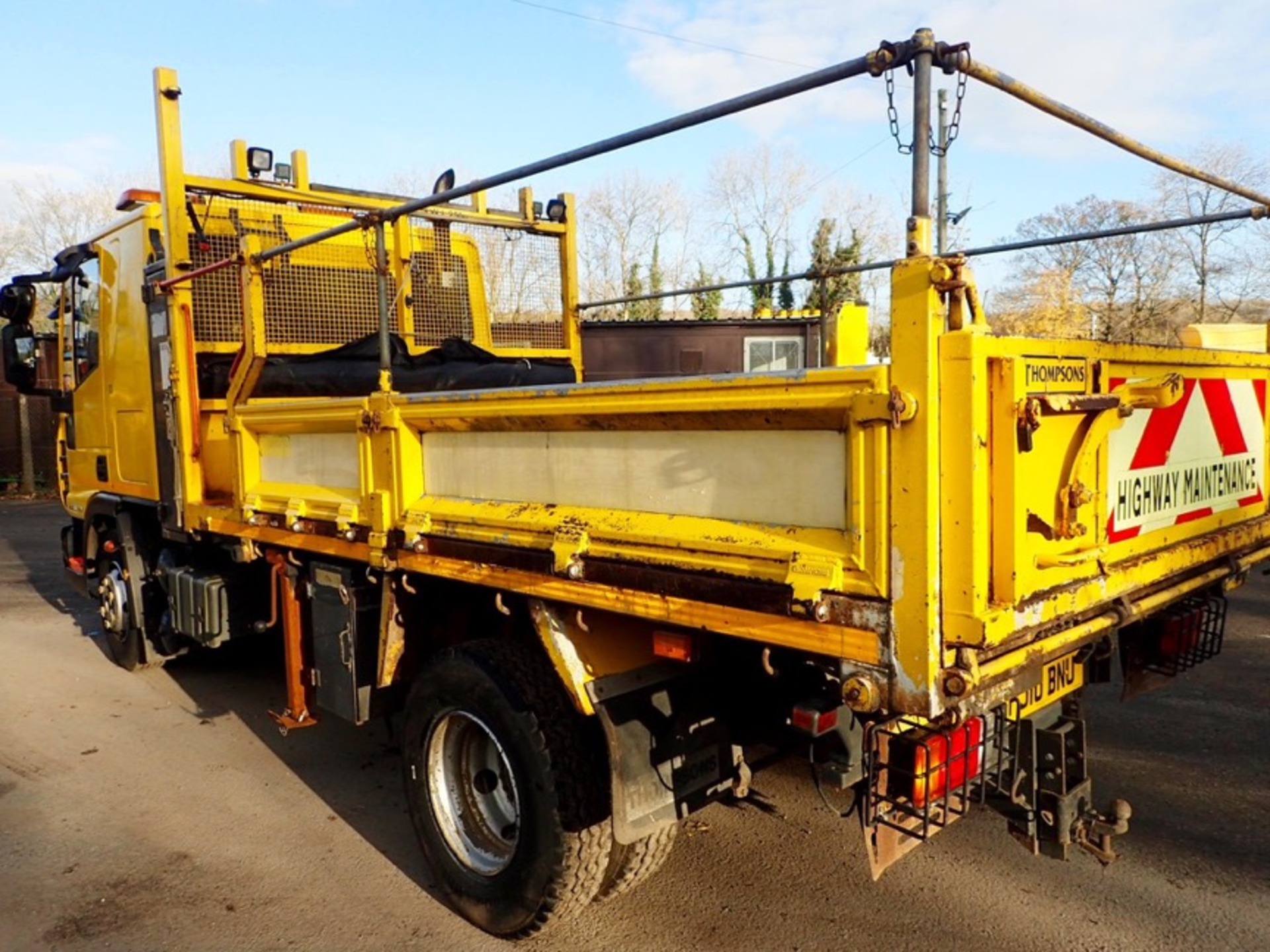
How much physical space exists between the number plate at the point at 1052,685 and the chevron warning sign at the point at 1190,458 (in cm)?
40

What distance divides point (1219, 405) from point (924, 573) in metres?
1.91

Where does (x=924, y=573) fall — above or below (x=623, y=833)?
above

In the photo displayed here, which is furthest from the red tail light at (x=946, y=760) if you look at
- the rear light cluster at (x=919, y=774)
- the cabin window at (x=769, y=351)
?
the cabin window at (x=769, y=351)

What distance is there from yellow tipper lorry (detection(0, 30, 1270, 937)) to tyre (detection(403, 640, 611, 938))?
12mm

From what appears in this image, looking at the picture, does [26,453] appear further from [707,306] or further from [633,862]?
[633,862]

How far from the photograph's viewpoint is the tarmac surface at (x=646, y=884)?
3.15 meters

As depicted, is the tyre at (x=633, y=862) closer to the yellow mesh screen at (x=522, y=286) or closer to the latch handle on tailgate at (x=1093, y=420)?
the latch handle on tailgate at (x=1093, y=420)

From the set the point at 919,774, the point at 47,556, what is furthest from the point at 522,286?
the point at 47,556

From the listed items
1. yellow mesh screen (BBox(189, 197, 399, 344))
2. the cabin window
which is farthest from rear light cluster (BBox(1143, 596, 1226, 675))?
the cabin window

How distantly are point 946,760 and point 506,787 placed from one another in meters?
1.55

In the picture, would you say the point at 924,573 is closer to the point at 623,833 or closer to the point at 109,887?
the point at 623,833

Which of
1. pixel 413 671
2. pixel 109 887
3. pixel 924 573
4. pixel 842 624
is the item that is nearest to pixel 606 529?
pixel 842 624

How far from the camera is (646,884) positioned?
350cm

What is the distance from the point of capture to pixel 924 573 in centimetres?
195
